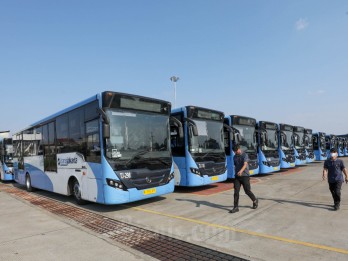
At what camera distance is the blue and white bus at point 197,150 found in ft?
34.1

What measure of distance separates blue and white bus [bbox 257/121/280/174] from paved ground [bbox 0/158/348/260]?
5244mm

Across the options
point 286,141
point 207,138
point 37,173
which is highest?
point 207,138

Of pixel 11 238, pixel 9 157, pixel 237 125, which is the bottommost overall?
pixel 11 238

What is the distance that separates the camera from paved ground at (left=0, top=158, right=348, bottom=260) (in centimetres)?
487

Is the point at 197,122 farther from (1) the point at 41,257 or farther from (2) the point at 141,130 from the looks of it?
(1) the point at 41,257

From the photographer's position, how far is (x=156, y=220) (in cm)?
705

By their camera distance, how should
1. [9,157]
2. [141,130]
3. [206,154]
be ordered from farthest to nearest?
[9,157], [206,154], [141,130]

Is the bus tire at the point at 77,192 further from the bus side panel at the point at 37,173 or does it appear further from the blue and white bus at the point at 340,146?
the blue and white bus at the point at 340,146

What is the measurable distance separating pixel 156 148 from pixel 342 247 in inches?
210

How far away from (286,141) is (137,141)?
12645mm

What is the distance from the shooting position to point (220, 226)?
622cm

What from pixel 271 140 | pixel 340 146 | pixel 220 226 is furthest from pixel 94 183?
pixel 340 146

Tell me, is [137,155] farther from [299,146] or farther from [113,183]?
[299,146]

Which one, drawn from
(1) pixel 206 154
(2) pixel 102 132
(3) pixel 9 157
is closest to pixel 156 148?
(2) pixel 102 132
